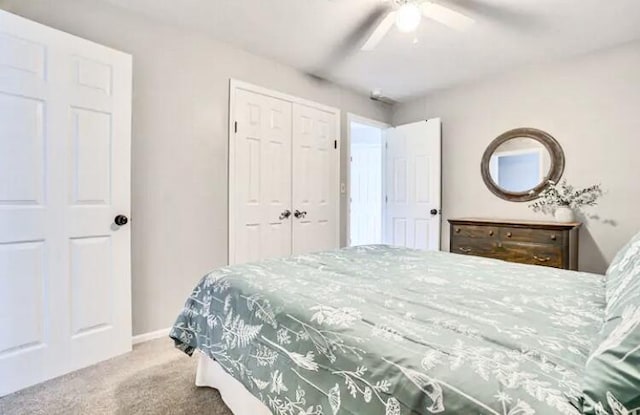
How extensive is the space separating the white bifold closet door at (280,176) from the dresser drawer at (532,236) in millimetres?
1730

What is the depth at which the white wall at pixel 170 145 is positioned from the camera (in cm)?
236

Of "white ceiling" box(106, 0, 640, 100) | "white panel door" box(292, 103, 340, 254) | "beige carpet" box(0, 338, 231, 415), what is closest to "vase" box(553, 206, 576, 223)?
"white ceiling" box(106, 0, 640, 100)

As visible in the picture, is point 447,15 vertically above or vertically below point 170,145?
above

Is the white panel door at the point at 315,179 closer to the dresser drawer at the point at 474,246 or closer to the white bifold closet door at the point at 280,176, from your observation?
the white bifold closet door at the point at 280,176

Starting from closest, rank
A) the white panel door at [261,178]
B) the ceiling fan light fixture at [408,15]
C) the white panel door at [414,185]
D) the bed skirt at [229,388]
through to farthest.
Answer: the bed skirt at [229,388]
the ceiling fan light fixture at [408,15]
the white panel door at [261,178]
the white panel door at [414,185]

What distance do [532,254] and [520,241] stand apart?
14 centimetres

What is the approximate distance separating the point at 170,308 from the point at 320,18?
8.18 feet

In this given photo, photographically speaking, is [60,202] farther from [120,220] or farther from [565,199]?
[565,199]

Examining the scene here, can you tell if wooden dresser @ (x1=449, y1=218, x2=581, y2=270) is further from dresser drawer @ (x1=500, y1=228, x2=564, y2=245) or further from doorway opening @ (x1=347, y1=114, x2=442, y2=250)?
doorway opening @ (x1=347, y1=114, x2=442, y2=250)

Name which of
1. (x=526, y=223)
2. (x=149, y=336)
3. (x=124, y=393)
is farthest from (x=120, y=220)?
(x=526, y=223)

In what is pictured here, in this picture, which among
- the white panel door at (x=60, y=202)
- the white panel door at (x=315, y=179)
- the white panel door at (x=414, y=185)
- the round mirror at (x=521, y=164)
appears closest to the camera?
the white panel door at (x=60, y=202)

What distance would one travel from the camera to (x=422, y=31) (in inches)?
103

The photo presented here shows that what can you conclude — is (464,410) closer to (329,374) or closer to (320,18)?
(329,374)

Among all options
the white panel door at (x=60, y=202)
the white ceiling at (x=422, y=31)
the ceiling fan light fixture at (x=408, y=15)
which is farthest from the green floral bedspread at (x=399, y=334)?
the white ceiling at (x=422, y=31)
